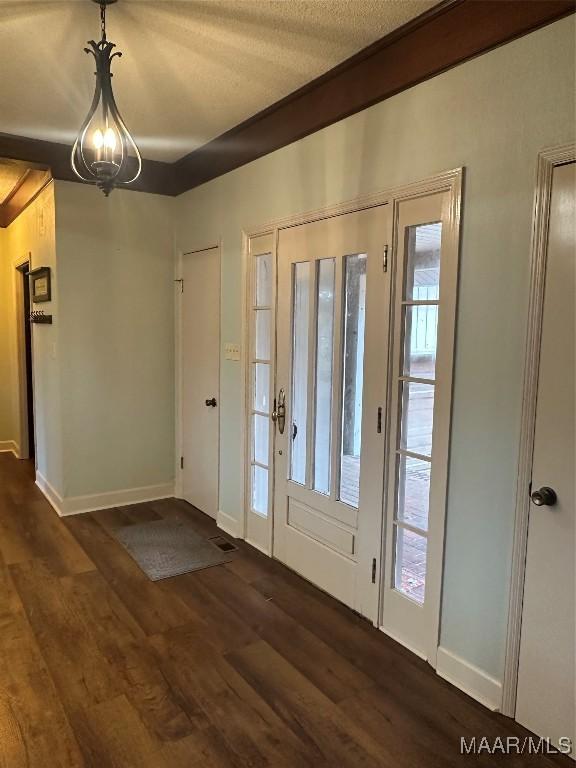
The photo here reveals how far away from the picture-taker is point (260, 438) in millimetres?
3479

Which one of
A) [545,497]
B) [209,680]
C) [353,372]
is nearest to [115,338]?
[353,372]

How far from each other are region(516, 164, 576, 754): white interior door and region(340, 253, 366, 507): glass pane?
0.96m

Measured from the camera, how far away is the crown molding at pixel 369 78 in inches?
75.0

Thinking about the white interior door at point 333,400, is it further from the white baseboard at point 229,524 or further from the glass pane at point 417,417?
the white baseboard at point 229,524

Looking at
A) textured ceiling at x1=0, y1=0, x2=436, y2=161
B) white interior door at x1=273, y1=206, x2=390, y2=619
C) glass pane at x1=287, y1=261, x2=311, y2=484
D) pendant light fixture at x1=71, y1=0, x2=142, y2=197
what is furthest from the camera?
glass pane at x1=287, y1=261, x2=311, y2=484

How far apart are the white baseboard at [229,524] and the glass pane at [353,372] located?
1147 mm

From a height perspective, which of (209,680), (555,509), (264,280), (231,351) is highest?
(264,280)

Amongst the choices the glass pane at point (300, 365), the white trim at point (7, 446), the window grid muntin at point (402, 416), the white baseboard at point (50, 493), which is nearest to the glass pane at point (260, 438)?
the glass pane at point (300, 365)

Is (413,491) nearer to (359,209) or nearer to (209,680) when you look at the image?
(209,680)

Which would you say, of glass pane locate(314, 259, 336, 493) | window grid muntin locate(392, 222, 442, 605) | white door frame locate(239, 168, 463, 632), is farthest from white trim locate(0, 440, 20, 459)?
window grid muntin locate(392, 222, 442, 605)

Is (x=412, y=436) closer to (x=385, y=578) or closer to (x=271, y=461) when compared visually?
(x=385, y=578)

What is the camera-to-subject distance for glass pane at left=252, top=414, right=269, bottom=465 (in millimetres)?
3426

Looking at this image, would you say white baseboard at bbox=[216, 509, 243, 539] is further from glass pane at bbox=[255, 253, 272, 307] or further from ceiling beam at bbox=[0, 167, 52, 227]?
ceiling beam at bbox=[0, 167, 52, 227]

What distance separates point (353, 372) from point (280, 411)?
2.16 ft
